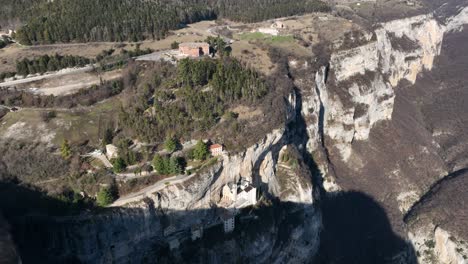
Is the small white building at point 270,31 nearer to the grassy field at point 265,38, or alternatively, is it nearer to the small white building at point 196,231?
the grassy field at point 265,38

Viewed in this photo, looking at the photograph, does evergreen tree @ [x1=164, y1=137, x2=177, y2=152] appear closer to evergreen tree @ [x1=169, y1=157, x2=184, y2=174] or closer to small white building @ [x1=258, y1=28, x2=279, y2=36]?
evergreen tree @ [x1=169, y1=157, x2=184, y2=174]

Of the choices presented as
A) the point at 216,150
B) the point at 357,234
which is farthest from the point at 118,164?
the point at 357,234

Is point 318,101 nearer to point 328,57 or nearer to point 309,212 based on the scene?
point 328,57

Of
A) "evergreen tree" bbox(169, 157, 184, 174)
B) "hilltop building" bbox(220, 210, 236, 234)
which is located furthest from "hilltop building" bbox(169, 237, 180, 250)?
"evergreen tree" bbox(169, 157, 184, 174)

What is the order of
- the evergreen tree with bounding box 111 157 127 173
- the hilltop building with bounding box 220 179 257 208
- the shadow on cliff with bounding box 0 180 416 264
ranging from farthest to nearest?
the hilltop building with bounding box 220 179 257 208
the evergreen tree with bounding box 111 157 127 173
the shadow on cliff with bounding box 0 180 416 264

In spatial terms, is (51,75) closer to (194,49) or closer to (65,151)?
(65,151)
